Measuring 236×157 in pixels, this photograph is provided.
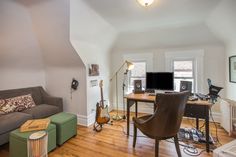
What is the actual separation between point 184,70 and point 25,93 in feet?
12.6

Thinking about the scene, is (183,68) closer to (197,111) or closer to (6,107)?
(197,111)

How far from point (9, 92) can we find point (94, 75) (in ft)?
5.87

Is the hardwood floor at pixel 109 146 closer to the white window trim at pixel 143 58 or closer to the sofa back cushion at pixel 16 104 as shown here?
the sofa back cushion at pixel 16 104

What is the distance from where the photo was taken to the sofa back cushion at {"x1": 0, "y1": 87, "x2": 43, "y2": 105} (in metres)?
2.91

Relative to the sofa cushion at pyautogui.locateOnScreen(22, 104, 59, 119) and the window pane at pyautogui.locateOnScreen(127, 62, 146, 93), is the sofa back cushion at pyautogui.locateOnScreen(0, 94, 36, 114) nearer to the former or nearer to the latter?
the sofa cushion at pyautogui.locateOnScreen(22, 104, 59, 119)

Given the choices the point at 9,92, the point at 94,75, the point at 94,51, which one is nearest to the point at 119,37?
the point at 94,51

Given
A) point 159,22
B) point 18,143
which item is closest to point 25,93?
point 18,143

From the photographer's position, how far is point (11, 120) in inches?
94.2

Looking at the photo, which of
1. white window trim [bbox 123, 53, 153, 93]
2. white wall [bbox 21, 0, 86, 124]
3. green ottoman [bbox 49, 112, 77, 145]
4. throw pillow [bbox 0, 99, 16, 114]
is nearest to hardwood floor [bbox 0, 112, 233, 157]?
green ottoman [bbox 49, 112, 77, 145]

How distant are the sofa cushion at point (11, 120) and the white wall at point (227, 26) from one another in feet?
12.2

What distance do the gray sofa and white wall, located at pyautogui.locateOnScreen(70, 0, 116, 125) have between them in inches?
28.6

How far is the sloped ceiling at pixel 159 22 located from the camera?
7.82 ft

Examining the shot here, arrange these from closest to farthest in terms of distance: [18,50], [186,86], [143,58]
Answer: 1. [186,86]
2. [18,50]
3. [143,58]

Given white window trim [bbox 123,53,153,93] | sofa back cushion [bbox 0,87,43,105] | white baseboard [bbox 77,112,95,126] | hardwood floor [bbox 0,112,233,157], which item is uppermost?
white window trim [bbox 123,53,153,93]
